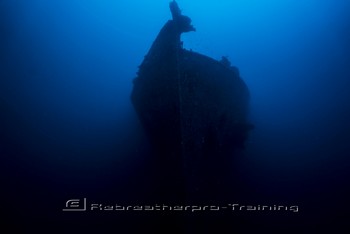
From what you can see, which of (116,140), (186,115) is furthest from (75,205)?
(186,115)

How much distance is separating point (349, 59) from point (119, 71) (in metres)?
36.9

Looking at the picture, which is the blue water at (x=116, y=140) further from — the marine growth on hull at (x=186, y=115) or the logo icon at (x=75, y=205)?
the marine growth on hull at (x=186, y=115)

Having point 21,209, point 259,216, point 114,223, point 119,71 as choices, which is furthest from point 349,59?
point 119,71

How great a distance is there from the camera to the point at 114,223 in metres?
7.37

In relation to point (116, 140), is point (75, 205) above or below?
below

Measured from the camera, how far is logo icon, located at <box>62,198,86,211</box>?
7.79m

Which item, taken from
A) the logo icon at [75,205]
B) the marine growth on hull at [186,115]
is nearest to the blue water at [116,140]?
the logo icon at [75,205]

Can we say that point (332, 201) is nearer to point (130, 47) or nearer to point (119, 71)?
point (119, 71)

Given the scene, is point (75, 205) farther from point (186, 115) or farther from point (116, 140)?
point (186, 115)

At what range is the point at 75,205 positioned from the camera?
7.91m

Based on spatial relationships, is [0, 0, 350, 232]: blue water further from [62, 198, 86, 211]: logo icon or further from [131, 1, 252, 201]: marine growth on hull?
[131, 1, 252, 201]: marine growth on hull

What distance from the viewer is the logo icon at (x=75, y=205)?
7794 millimetres

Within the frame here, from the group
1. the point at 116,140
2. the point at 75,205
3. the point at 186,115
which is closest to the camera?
the point at 186,115

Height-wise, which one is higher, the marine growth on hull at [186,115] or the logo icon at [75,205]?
the marine growth on hull at [186,115]
